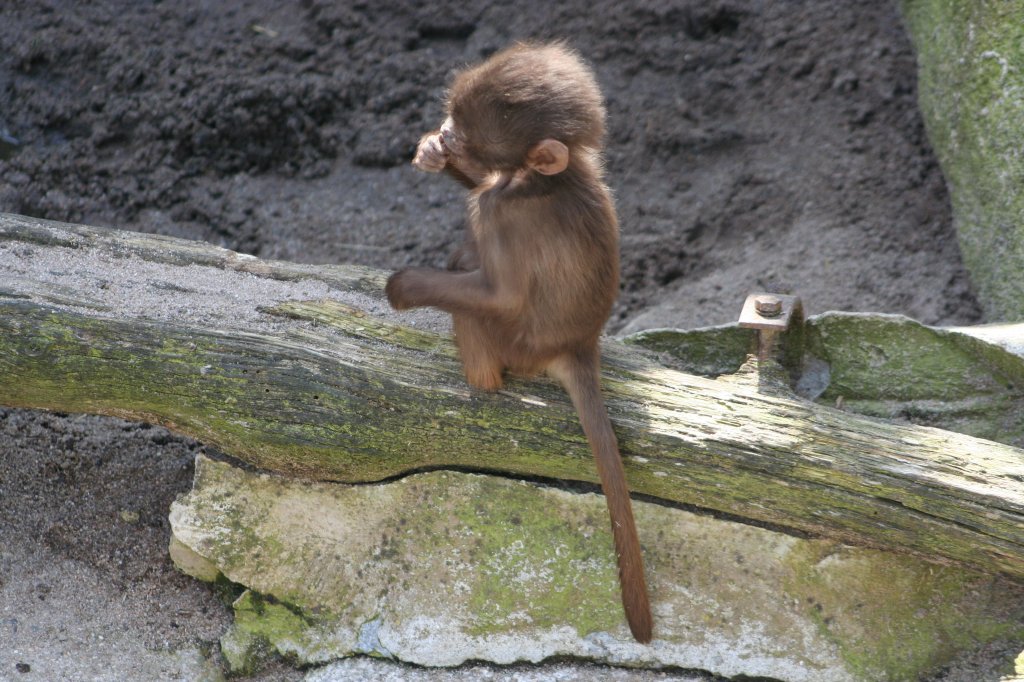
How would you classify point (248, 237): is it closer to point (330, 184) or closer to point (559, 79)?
point (330, 184)

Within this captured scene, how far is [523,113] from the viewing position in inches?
112

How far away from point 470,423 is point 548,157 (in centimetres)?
79

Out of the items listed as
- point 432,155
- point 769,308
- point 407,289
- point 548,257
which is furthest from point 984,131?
point 407,289

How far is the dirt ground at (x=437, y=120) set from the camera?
522 centimetres

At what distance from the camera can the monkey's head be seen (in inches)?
112

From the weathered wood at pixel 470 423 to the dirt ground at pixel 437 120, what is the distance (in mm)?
1936

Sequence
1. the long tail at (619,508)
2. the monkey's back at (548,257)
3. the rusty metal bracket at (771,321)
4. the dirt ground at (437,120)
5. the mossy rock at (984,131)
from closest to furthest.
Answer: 1. the long tail at (619,508)
2. the monkey's back at (548,257)
3. the rusty metal bracket at (771,321)
4. the mossy rock at (984,131)
5. the dirt ground at (437,120)

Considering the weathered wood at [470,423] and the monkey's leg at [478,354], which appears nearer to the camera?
the weathered wood at [470,423]

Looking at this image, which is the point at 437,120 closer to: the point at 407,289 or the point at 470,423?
the point at 407,289

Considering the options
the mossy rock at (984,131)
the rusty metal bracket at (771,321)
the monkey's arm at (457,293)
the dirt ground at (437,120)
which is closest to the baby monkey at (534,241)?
the monkey's arm at (457,293)

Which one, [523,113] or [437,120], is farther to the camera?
[437,120]

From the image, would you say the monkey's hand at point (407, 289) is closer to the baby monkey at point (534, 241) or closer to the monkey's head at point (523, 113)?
the baby monkey at point (534, 241)

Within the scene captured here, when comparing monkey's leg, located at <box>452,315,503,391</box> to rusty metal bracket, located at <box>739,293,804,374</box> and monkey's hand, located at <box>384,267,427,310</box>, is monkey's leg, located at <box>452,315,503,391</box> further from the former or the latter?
rusty metal bracket, located at <box>739,293,804,374</box>

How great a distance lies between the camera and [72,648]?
3.06 metres
